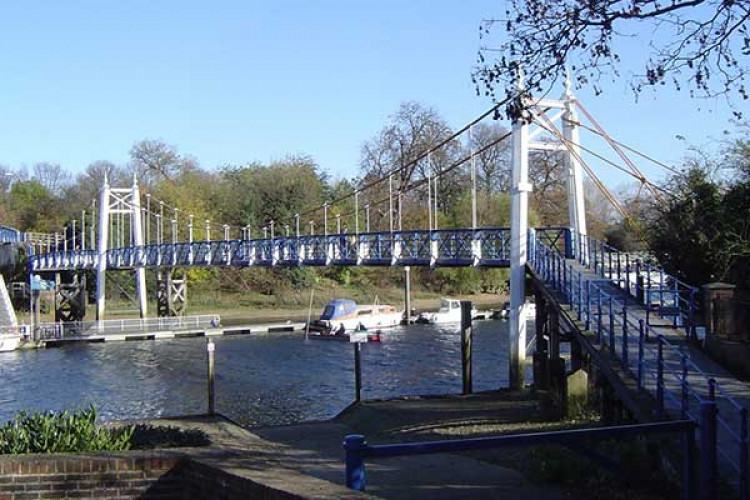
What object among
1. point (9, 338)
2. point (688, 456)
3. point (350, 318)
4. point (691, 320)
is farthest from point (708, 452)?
point (9, 338)

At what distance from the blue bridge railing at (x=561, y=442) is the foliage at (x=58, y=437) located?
3598 mm

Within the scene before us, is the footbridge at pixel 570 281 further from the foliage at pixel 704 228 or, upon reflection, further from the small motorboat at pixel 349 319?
the small motorboat at pixel 349 319

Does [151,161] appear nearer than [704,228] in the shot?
No

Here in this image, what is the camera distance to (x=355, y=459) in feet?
19.7

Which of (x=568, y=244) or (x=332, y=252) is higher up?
(x=568, y=244)

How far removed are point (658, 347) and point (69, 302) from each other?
5396 centimetres

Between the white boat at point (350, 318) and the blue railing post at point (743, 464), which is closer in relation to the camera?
the blue railing post at point (743, 464)

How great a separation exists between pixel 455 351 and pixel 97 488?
111 feet

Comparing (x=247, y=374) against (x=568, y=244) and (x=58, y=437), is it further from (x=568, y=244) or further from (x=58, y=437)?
(x=58, y=437)

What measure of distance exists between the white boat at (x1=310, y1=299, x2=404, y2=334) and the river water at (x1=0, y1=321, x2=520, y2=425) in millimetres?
1618

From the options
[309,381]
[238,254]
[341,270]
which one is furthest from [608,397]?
[341,270]

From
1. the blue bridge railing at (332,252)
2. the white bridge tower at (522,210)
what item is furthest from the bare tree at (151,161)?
the white bridge tower at (522,210)

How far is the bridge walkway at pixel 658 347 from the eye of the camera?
927 cm

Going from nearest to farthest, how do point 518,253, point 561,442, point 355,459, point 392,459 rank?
1. point 355,459
2. point 561,442
3. point 392,459
4. point 518,253
